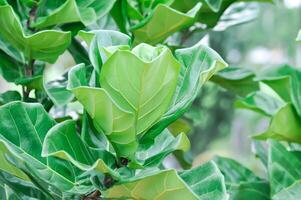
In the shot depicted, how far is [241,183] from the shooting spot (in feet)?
3.74

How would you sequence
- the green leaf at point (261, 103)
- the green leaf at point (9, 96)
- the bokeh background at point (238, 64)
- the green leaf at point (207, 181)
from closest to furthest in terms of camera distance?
the green leaf at point (207, 181) < the green leaf at point (9, 96) < the green leaf at point (261, 103) < the bokeh background at point (238, 64)

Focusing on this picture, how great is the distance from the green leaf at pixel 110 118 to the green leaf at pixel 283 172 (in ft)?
1.22

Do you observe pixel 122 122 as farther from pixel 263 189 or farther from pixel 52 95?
pixel 263 189

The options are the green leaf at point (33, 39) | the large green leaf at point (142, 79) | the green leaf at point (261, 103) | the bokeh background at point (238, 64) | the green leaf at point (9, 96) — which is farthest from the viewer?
the bokeh background at point (238, 64)

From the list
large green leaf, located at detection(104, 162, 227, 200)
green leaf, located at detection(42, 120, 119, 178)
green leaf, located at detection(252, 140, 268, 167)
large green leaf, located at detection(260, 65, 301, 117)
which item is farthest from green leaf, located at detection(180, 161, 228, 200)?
green leaf, located at detection(252, 140, 268, 167)

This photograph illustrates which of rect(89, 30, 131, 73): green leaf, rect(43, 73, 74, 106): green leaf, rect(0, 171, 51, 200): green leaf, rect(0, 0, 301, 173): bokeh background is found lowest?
rect(0, 0, 301, 173): bokeh background

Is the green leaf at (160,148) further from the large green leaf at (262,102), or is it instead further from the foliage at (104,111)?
the large green leaf at (262,102)

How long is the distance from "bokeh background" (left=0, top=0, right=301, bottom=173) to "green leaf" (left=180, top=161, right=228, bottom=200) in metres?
2.60

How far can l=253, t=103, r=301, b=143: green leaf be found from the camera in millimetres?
1103

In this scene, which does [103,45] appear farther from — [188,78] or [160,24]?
[160,24]

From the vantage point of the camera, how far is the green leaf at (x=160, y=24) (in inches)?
38.1

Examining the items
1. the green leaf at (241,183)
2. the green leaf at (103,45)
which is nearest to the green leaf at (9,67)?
the green leaf at (103,45)

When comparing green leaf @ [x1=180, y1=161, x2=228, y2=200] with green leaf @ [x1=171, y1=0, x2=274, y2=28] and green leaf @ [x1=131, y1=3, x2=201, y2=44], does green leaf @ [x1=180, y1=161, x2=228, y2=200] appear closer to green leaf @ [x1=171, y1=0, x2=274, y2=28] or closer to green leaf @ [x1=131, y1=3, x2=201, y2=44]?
green leaf @ [x1=131, y1=3, x2=201, y2=44]

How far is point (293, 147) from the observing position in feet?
4.02
